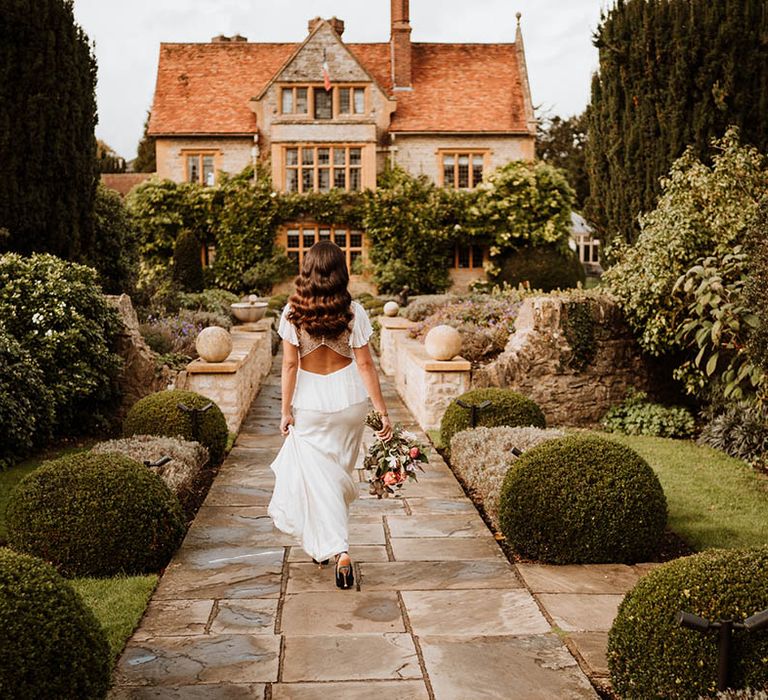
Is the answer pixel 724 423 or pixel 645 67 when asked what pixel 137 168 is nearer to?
pixel 645 67

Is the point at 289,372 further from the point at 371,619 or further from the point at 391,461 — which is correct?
the point at 371,619

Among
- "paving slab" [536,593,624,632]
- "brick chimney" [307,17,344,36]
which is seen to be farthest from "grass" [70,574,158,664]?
"brick chimney" [307,17,344,36]

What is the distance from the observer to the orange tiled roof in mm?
28734

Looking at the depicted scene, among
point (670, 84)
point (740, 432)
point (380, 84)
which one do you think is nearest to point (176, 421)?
point (740, 432)

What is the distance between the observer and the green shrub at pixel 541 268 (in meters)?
26.0


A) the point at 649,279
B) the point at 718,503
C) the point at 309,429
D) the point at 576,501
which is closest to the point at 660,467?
the point at 718,503

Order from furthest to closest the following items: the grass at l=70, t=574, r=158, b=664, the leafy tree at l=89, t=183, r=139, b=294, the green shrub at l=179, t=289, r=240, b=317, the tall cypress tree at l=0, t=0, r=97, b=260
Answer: the green shrub at l=179, t=289, r=240, b=317 < the leafy tree at l=89, t=183, r=139, b=294 < the tall cypress tree at l=0, t=0, r=97, b=260 < the grass at l=70, t=574, r=158, b=664

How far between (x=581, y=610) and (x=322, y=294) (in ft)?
7.18

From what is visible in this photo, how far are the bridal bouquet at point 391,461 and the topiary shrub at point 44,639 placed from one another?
85.2 inches

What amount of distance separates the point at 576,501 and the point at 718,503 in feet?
7.83

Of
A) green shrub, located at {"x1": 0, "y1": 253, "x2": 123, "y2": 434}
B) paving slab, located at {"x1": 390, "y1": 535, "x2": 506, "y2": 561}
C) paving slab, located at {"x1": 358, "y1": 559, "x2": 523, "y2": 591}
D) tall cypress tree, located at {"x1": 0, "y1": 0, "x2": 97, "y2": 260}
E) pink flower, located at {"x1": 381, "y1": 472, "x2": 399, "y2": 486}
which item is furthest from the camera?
tall cypress tree, located at {"x1": 0, "y1": 0, "x2": 97, "y2": 260}

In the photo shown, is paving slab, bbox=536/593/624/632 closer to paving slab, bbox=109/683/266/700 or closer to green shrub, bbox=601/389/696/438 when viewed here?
paving slab, bbox=109/683/266/700

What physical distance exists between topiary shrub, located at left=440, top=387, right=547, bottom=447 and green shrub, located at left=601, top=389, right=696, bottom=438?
2.44 metres

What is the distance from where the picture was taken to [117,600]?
186 inches
